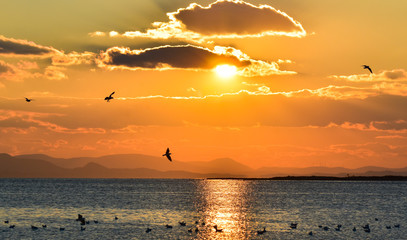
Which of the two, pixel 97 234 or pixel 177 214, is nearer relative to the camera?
pixel 97 234

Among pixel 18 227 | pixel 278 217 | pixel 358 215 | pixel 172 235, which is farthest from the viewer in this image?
pixel 358 215

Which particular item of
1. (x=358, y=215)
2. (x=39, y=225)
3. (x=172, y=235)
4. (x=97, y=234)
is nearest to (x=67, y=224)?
(x=39, y=225)

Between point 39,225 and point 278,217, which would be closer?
point 39,225

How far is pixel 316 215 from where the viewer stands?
97000mm

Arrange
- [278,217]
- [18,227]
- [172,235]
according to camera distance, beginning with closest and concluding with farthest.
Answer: [172,235]
[18,227]
[278,217]

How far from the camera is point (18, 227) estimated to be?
72.1 metres

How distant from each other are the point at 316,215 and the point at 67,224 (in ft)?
140

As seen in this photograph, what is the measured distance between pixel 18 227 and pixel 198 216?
29.9m

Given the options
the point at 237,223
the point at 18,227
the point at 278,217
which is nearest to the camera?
the point at 18,227

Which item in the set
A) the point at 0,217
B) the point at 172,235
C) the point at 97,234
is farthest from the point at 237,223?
the point at 0,217

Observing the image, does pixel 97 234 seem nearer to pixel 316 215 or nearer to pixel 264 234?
pixel 264 234

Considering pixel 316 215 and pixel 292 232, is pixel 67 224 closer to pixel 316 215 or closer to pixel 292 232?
pixel 292 232

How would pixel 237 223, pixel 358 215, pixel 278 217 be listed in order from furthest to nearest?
pixel 358 215 → pixel 278 217 → pixel 237 223

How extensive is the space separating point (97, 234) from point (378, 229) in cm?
3638
